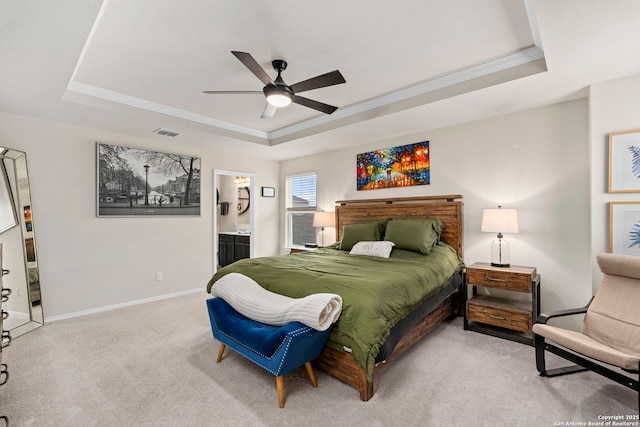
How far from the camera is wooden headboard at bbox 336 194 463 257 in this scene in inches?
154

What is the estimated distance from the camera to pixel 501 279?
124 inches

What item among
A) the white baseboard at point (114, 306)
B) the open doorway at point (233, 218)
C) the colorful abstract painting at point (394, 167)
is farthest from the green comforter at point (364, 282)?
the open doorway at point (233, 218)

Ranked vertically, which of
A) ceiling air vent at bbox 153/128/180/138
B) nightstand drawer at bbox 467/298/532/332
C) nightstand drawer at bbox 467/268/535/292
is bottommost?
nightstand drawer at bbox 467/298/532/332

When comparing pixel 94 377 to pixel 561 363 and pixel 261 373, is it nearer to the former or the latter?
pixel 261 373

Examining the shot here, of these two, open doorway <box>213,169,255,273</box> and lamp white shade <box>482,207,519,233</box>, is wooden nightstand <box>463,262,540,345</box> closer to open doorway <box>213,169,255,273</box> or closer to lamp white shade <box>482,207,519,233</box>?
lamp white shade <box>482,207,519,233</box>

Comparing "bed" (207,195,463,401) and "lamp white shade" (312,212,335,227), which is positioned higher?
"lamp white shade" (312,212,335,227)

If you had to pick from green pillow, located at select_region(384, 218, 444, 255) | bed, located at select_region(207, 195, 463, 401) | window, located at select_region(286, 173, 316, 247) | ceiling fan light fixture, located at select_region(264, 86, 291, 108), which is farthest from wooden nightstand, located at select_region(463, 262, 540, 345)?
window, located at select_region(286, 173, 316, 247)

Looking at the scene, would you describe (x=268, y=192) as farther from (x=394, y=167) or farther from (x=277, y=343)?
(x=277, y=343)

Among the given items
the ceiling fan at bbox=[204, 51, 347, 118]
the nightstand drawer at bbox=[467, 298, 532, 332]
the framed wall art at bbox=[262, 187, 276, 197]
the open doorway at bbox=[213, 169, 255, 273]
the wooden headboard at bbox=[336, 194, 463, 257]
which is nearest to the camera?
the ceiling fan at bbox=[204, 51, 347, 118]

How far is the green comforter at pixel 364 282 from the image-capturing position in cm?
202

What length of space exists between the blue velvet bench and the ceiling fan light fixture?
182 cm

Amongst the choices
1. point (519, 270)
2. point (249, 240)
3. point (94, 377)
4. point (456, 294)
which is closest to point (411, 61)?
point (519, 270)

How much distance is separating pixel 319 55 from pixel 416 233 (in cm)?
227

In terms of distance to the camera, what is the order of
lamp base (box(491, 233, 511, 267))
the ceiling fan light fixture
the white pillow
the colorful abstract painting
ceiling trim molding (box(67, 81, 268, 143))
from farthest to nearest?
the colorful abstract painting → the white pillow → lamp base (box(491, 233, 511, 267)) → ceiling trim molding (box(67, 81, 268, 143)) → the ceiling fan light fixture
